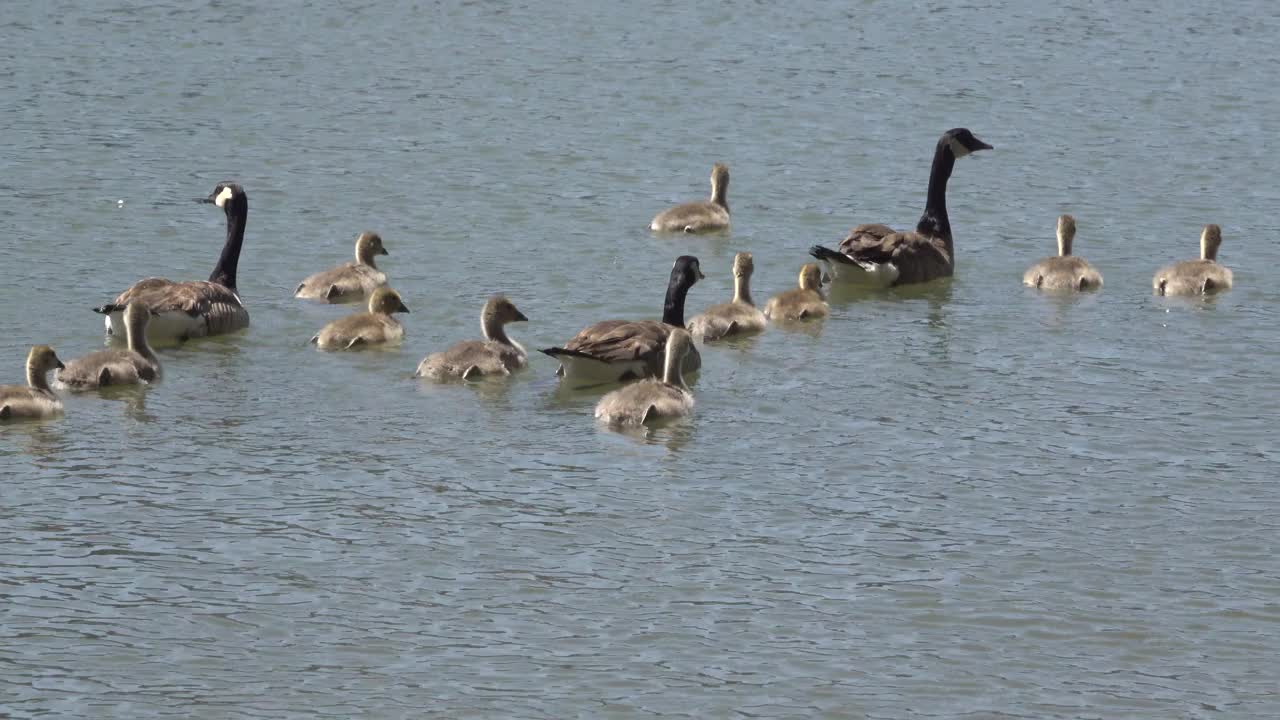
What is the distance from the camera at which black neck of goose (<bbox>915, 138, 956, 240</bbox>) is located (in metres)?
19.5

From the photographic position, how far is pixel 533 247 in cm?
1898

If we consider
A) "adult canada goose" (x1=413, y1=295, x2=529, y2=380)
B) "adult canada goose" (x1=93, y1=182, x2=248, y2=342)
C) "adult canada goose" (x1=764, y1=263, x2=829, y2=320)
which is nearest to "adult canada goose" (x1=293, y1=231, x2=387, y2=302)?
"adult canada goose" (x1=93, y1=182, x2=248, y2=342)

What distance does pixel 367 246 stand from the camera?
17.9 metres

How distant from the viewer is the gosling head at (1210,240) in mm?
18406

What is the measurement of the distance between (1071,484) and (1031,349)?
12.2 feet

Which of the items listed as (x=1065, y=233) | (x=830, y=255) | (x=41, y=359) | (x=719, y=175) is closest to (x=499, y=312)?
(x=41, y=359)

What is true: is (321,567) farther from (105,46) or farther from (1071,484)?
(105,46)

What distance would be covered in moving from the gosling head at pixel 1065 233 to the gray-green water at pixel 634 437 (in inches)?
19.6

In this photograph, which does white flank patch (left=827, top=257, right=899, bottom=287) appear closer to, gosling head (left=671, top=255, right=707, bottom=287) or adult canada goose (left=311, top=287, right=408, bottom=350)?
gosling head (left=671, top=255, right=707, bottom=287)

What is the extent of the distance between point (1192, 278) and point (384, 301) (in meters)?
6.85

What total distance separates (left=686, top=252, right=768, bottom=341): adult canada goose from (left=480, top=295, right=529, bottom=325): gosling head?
1.59 meters

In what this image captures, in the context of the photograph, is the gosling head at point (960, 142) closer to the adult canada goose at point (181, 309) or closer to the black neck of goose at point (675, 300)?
the black neck of goose at point (675, 300)

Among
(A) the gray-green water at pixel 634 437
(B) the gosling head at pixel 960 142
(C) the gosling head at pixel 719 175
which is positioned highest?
(B) the gosling head at pixel 960 142

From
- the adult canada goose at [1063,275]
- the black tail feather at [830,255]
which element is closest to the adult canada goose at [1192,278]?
the adult canada goose at [1063,275]
